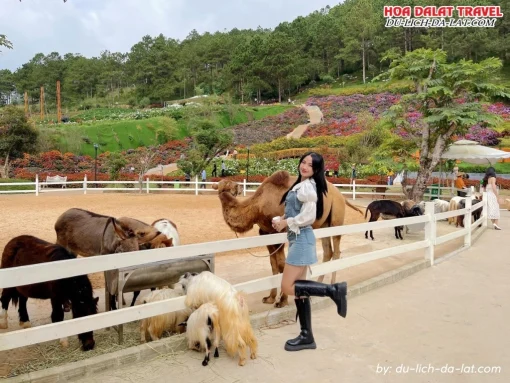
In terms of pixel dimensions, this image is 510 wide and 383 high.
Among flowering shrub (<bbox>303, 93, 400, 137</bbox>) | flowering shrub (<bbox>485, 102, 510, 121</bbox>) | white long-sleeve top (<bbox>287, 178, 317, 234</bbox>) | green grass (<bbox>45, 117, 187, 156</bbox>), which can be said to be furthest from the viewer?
flowering shrub (<bbox>303, 93, 400, 137</bbox>)

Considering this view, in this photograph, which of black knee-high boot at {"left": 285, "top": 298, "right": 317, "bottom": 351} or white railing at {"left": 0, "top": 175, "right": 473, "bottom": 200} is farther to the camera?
white railing at {"left": 0, "top": 175, "right": 473, "bottom": 200}

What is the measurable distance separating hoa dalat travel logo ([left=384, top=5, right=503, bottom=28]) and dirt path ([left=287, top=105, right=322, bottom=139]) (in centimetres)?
1877

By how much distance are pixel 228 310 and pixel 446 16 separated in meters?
68.2

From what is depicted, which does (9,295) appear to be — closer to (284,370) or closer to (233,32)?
(284,370)

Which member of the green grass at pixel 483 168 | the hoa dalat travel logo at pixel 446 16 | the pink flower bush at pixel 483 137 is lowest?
the green grass at pixel 483 168

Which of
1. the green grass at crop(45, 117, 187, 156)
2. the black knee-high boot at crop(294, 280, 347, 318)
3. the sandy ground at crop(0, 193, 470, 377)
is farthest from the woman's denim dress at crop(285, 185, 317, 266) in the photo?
the green grass at crop(45, 117, 187, 156)

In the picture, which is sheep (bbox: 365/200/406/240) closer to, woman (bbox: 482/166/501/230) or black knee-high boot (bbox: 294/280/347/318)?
woman (bbox: 482/166/501/230)

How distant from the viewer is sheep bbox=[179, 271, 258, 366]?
128 inches

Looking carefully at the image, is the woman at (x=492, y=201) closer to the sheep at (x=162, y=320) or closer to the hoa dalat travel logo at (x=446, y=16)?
the sheep at (x=162, y=320)

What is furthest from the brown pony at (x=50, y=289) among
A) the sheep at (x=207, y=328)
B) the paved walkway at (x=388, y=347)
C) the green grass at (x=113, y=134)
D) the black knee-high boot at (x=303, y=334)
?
the green grass at (x=113, y=134)

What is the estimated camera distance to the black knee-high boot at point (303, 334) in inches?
140

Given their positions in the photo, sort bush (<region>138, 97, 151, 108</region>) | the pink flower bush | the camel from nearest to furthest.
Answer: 1. the camel
2. the pink flower bush
3. bush (<region>138, 97, 151, 108</region>)

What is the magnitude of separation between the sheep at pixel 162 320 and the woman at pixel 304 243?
98 centimetres

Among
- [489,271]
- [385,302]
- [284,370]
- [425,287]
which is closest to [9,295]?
[284,370]
